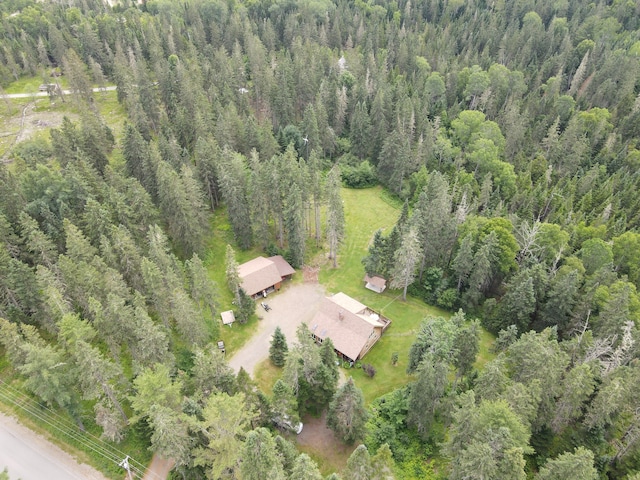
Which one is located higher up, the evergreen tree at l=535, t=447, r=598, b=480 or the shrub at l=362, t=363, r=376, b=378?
the evergreen tree at l=535, t=447, r=598, b=480

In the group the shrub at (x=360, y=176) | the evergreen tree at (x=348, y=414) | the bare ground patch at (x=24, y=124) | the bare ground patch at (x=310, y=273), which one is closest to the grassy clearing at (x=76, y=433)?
the evergreen tree at (x=348, y=414)

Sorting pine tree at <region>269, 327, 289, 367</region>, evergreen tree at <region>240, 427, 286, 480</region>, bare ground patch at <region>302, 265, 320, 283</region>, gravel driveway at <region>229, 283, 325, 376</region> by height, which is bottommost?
bare ground patch at <region>302, 265, 320, 283</region>

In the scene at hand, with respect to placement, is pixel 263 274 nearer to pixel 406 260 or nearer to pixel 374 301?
pixel 374 301

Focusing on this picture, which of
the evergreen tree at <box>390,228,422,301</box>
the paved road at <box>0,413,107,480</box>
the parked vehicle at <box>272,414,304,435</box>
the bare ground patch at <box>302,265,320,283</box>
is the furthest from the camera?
the bare ground patch at <box>302,265,320,283</box>

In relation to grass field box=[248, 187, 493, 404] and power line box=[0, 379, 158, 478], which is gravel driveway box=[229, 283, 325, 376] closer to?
grass field box=[248, 187, 493, 404]

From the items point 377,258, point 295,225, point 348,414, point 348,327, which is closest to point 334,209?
point 295,225

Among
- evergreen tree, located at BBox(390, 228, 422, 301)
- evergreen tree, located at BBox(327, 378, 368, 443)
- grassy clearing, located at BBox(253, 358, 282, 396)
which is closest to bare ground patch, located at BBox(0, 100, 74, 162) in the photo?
grassy clearing, located at BBox(253, 358, 282, 396)
